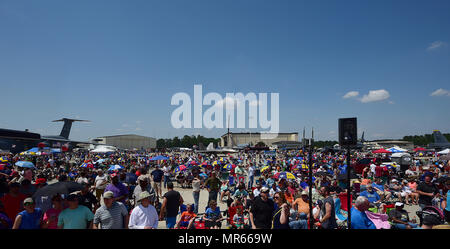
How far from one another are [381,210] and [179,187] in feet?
38.1

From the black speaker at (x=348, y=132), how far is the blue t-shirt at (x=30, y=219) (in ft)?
19.3

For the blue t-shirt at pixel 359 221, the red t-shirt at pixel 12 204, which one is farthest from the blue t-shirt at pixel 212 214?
the red t-shirt at pixel 12 204

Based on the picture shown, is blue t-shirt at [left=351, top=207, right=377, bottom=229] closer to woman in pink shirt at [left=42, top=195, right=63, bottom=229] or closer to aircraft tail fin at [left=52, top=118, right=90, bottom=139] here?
woman in pink shirt at [left=42, top=195, right=63, bottom=229]

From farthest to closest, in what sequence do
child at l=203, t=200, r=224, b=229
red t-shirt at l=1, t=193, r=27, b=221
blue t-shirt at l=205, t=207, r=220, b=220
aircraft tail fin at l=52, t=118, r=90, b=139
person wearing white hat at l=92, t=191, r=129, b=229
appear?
1. aircraft tail fin at l=52, t=118, r=90, b=139
2. blue t-shirt at l=205, t=207, r=220, b=220
3. child at l=203, t=200, r=224, b=229
4. red t-shirt at l=1, t=193, r=27, b=221
5. person wearing white hat at l=92, t=191, r=129, b=229

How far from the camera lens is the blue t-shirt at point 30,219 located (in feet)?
12.8

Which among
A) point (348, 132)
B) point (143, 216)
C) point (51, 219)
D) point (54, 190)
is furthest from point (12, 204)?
point (348, 132)

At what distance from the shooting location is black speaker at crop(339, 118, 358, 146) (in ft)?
15.7

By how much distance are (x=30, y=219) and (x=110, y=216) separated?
54.8 inches

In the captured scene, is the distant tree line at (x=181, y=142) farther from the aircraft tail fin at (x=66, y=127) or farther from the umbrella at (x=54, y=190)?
the umbrella at (x=54, y=190)

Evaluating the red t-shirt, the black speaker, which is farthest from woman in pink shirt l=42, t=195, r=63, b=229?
the black speaker

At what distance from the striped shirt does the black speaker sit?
4.47 m

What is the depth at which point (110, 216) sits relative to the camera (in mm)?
3912

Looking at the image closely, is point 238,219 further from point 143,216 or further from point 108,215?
point 108,215
